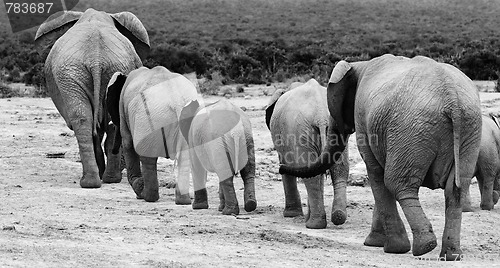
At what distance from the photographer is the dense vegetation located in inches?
1233

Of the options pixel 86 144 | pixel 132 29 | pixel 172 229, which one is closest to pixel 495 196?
pixel 172 229

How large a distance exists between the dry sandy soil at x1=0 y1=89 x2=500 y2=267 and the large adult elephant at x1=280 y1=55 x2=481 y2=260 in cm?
25

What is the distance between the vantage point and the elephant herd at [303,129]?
6.92m

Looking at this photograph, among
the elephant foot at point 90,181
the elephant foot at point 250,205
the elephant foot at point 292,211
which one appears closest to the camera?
the elephant foot at point 250,205

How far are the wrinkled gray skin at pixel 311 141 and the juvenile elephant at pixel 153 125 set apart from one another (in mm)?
1089

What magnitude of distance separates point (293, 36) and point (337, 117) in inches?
1895

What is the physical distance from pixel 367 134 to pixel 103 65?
4.71 metres

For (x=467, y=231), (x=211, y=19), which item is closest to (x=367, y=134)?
(x=467, y=231)

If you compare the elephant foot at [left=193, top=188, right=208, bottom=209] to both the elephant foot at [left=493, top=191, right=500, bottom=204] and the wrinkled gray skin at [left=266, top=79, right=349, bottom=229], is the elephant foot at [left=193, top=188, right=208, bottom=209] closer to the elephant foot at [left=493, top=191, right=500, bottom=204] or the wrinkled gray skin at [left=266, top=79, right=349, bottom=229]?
the wrinkled gray skin at [left=266, top=79, right=349, bottom=229]

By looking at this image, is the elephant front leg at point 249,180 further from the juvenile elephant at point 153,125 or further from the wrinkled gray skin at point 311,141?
the juvenile elephant at point 153,125

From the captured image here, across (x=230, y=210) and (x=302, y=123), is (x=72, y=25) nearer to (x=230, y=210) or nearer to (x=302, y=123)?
(x=230, y=210)

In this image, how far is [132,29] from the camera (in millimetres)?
13133

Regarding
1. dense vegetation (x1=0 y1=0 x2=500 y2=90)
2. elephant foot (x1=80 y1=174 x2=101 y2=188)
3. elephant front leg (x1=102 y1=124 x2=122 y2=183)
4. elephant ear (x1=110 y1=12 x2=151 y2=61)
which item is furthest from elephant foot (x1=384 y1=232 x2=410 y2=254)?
dense vegetation (x1=0 y1=0 x2=500 y2=90)

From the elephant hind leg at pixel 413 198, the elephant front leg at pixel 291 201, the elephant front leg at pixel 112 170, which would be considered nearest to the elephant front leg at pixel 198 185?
the elephant front leg at pixel 291 201
